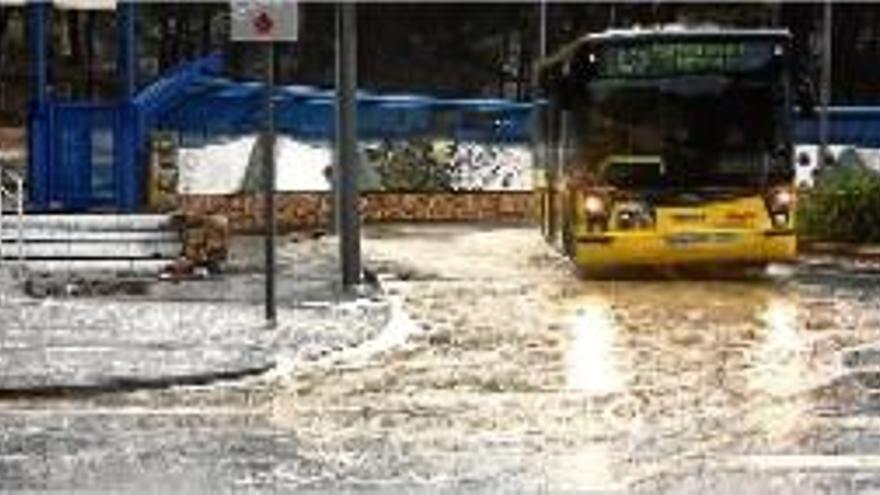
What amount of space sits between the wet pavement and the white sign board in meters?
2.70

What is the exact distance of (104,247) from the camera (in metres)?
24.9

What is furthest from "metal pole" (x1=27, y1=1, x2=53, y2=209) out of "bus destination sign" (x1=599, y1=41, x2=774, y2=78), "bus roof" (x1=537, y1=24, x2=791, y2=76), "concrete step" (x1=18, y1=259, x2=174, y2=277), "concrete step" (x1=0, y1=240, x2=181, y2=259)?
"bus destination sign" (x1=599, y1=41, x2=774, y2=78)

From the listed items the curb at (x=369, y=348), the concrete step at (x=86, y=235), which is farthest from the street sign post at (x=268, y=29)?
the concrete step at (x=86, y=235)

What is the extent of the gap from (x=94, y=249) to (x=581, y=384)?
35.8 ft

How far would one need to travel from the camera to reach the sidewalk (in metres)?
15.1

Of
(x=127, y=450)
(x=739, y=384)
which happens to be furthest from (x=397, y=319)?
(x=127, y=450)

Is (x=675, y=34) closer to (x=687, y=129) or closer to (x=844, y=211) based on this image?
(x=687, y=129)

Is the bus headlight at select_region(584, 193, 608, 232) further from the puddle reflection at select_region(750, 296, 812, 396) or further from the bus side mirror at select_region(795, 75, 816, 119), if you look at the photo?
the puddle reflection at select_region(750, 296, 812, 396)

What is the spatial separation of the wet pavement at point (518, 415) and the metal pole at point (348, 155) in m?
1.03

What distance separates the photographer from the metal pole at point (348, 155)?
21750 mm

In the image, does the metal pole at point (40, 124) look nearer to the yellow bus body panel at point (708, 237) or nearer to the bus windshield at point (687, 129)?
the bus windshield at point (687, 129)

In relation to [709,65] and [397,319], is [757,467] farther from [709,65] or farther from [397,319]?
[709,65]

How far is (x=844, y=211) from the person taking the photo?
→ 27109 mm

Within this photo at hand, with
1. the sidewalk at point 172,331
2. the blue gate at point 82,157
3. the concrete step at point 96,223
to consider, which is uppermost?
the blue gate at point 82,157
